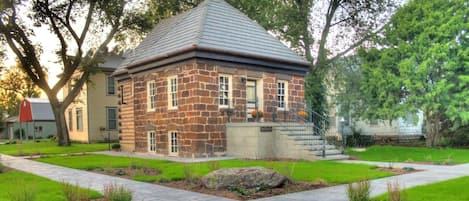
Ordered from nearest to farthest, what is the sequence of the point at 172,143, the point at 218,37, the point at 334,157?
1. the point at 334,157
2. the point at 218,37
3. the point at 172,143

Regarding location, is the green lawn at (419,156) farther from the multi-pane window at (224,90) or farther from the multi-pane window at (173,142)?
the multi-pane window at (173,142)

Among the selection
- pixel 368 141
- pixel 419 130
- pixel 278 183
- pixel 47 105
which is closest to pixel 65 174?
pixel 278 183

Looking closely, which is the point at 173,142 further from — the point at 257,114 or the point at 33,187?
the point at 33,187

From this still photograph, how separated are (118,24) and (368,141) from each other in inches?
716

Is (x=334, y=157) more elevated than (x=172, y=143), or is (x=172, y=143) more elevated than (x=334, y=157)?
(x=172, y=143)

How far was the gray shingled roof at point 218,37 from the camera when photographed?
17031mm

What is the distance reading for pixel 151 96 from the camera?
19406 mm

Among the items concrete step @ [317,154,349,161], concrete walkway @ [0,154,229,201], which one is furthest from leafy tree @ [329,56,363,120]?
concrete walkway @ [0,154,229,201]

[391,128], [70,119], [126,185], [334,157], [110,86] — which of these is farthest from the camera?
[70,119]

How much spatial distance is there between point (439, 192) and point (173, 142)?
11742mm

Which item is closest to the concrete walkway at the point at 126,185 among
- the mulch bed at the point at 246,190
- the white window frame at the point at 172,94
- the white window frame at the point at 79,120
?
the mulch bed at the point at 246,190

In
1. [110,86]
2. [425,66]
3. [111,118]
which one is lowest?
[111,118]

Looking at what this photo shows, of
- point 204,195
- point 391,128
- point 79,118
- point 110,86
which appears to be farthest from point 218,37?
point 79,118

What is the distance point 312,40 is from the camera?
2495 cm
